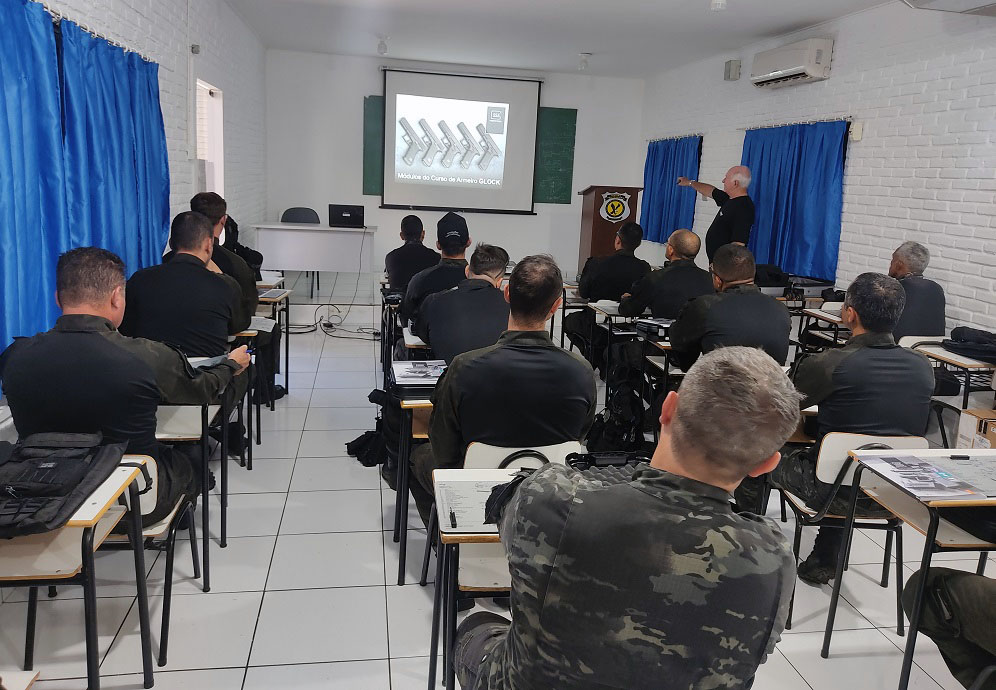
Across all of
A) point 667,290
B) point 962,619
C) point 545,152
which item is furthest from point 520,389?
point 545,152

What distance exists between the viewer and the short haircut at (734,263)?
3.71 metres

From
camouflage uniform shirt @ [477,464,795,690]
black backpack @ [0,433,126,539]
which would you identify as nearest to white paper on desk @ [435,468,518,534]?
camouflage uniform shirt @ [477,464,795,690]

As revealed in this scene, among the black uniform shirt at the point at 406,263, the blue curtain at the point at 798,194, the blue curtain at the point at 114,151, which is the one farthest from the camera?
the blue curtain at the point at 798,194

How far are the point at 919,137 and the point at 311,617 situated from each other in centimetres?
528

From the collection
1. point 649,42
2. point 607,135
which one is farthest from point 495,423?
point 607,135

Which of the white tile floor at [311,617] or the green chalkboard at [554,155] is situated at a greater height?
the green chalkboard at [554,155]

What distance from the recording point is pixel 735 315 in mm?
3693

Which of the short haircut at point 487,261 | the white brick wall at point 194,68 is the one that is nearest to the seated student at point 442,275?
the short haircut at point 487,261

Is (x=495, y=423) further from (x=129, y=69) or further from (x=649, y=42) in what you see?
(x=649, y=42)

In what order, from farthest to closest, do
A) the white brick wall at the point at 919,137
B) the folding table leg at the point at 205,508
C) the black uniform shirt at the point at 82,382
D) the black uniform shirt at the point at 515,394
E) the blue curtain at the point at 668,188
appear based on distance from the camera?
the blue curtain at the point at 668,188, the white brick wall at the point at 919,137, the folding table leg at the point at 205,508, the black uniform shirt at the point at 515,394, the black uniform shirt at the point at 82,382

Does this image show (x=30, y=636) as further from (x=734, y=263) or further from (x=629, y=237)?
(x=629, y=237)

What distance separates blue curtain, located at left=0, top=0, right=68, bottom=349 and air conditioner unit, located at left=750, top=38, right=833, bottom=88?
5856 millimetres

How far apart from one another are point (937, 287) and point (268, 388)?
440cm

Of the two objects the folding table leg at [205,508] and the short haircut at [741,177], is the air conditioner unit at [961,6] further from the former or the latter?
the folding table leg at [205,508]
